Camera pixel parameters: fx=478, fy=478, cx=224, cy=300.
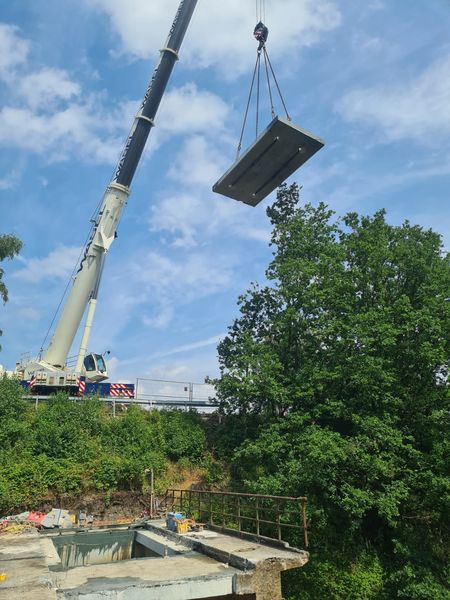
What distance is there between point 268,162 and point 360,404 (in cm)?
1013

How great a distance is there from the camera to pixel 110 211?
22047 mm

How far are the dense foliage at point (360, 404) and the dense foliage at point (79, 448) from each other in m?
3.22

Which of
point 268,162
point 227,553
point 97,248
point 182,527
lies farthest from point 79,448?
point 268,162

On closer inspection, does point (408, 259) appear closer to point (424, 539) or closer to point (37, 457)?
point (424, 539)

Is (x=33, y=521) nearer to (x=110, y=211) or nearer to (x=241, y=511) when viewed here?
(x=241, y=511)

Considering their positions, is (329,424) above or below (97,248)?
below

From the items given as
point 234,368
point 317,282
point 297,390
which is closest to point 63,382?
point 234,368

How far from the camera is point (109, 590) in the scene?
305 inches

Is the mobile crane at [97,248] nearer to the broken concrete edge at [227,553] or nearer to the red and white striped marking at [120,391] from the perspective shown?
the red and white striped marking at [120,391]

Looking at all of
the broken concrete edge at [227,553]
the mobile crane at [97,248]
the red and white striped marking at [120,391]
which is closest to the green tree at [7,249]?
the mobile crane at [97,248]

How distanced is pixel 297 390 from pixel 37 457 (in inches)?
401

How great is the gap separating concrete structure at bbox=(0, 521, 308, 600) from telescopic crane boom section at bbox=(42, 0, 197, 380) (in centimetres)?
1154

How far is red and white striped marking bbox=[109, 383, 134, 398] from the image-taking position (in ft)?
82.0

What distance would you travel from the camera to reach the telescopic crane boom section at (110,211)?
21562mm
